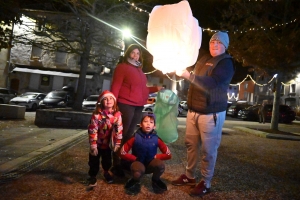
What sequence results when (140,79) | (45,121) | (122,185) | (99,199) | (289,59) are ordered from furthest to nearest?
(289,59), (45,121), (140,79), (122,185), (99,199)

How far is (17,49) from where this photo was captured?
31672mm

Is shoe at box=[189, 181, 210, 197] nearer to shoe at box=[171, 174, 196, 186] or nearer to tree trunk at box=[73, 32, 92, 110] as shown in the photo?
shoe at box=[171, 174, 196, 186]

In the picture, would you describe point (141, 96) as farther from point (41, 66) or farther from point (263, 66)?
point (41, 66)

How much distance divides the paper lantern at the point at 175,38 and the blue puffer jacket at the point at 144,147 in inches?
38.4

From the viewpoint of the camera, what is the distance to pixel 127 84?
4164 millimetres

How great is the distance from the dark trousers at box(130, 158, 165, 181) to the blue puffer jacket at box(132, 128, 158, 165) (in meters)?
0.10

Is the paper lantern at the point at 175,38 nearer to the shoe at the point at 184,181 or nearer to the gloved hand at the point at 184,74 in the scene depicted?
the gloved hand at the point at 184,74

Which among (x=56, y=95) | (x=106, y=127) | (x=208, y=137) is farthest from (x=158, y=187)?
(x=56, y=95)

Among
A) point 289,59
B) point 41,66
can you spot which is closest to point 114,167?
point 289,59

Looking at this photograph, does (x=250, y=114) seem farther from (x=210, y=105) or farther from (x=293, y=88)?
(x=210, y=105)

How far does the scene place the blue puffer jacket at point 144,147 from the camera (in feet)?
12.5

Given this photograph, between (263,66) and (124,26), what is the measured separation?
21.8 feet

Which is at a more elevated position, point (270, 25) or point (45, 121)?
point (270, 25)

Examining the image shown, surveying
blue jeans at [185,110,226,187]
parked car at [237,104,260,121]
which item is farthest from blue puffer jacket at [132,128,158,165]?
parked car at [237,104,260,121]
